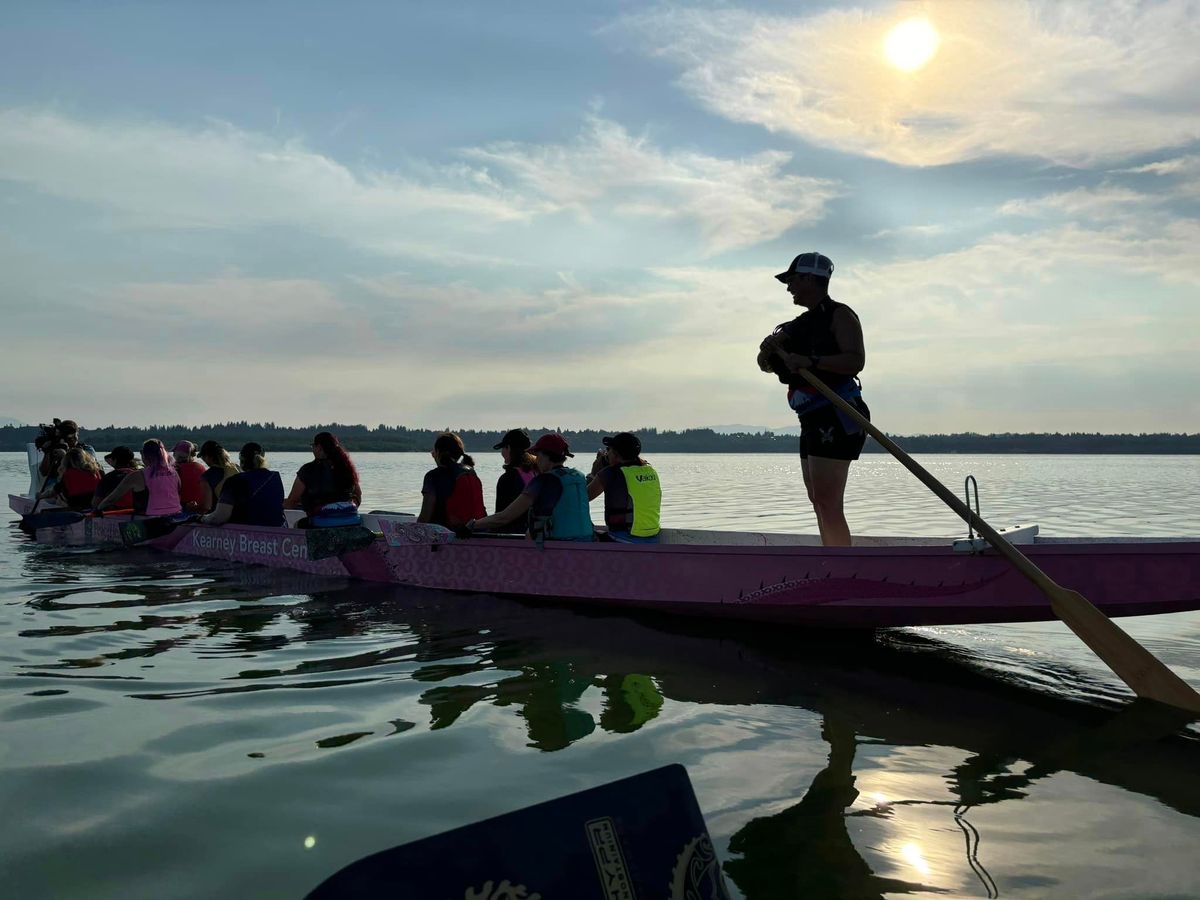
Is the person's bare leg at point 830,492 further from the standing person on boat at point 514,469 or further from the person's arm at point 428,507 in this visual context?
the person's arm at point 428,507

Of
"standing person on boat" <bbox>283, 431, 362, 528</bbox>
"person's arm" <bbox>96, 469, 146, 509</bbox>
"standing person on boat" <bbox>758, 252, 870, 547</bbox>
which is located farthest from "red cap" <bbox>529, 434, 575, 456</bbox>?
"person's arm" <bbox>96, 469, 146, 509</bbox>

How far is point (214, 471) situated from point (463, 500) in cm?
539

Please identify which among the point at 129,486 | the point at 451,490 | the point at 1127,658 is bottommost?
the point at 1127,658

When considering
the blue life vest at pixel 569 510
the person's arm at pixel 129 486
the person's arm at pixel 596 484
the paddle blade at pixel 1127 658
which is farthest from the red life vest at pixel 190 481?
the paddle blade at pixel 1127 658

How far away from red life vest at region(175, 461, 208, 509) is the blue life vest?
834cm

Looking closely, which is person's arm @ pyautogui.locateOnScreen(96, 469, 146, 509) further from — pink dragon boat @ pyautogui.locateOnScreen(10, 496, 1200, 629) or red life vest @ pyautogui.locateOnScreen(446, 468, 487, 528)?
red life vest @ pyautogui.locateOnScreen(446, 468, 487, 528)

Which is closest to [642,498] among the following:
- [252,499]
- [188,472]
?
[252,499]

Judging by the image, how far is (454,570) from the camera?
938 centimetres

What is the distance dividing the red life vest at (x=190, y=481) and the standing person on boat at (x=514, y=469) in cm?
700

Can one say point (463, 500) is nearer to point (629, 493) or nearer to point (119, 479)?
point (629, 493)

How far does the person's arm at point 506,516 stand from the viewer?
861 centimetres

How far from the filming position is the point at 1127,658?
Answer: 5605mm

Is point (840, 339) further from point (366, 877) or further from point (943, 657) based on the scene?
point (366, 877)

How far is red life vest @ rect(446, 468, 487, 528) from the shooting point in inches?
376
